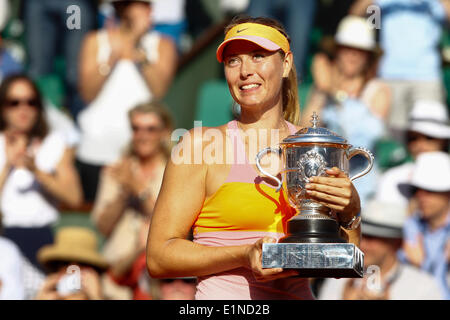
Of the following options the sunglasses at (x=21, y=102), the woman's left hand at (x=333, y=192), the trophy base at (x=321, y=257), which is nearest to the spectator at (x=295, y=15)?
the sunglasses at (x=21, y=102)

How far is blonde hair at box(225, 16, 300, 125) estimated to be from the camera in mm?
3205

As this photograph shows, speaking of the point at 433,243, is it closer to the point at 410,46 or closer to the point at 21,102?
the point at 410,46

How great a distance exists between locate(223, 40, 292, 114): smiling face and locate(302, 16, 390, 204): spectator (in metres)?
3.43

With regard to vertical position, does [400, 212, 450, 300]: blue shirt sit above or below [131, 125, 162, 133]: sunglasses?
below

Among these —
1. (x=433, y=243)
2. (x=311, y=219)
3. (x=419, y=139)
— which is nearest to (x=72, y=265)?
(x=433, y=243)

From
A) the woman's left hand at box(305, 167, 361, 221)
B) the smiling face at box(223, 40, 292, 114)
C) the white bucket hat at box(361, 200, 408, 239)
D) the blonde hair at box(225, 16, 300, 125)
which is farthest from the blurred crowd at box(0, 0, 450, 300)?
the woman's left hand at box(305, 167, 361, 221)

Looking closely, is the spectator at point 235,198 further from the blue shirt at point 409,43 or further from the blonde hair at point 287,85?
the blue shirt at point 409,43

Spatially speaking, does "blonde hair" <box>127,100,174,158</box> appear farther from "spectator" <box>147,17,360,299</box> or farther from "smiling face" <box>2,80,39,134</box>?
"spectator" <box>147,17,360,299</box>

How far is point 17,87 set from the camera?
22.5 feet

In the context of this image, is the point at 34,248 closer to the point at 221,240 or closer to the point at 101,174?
the point at 101,174

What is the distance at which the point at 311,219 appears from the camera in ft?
9.64
